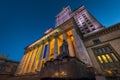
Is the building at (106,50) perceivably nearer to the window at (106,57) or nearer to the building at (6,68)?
the window at (106,57)

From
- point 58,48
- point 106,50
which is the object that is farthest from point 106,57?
point 58,48

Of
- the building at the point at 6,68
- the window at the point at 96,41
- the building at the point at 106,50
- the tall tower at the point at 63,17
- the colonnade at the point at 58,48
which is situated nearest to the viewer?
the building at the point at 106,50

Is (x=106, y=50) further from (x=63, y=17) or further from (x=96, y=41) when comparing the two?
(x=63, y=17)

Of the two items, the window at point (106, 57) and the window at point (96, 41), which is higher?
the window at point (96, 41)

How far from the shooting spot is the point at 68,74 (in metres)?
5.57

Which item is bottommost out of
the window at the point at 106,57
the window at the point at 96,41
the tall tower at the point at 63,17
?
the window at the point at 106,57

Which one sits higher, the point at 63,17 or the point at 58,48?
the point at 63,17

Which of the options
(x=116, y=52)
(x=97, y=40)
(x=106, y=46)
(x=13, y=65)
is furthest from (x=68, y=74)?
(x=13, y=65)

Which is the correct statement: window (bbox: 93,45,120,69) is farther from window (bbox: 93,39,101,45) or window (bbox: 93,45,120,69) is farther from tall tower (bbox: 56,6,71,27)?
tall tower (bbox: 56,6,71,27)

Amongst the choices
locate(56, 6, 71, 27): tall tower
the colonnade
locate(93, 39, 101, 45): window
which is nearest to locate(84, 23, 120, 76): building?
locate(93, 39, 101, 45): window

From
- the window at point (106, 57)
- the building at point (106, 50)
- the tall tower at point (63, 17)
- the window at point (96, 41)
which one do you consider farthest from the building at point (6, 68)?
the tall tower at point (63, 17)

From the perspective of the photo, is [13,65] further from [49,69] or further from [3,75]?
[49,69]

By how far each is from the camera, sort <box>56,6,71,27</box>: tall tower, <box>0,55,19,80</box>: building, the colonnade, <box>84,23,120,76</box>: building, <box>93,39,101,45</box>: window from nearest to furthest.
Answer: <box>84,23,120,76</box>: building, the colonnade, <box>93,39,101,45</box>: window, <box>0,55,19,80</box>: building, <box>56,6,71,27</box>: tall tower

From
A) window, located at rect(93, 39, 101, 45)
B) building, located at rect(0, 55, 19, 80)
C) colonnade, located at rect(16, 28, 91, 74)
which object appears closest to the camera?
colonnade, located at rect(16, 28, 91, 74)
